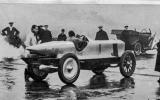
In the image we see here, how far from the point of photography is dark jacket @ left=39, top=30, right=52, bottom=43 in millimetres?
3064

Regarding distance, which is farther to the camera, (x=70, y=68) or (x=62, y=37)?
(x=62, y=37)

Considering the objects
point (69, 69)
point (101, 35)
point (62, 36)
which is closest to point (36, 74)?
point (69, 69)

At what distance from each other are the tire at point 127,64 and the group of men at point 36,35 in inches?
9.8

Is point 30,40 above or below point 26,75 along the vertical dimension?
above

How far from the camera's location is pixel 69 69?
2.98 meters

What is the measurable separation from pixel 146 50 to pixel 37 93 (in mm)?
1070

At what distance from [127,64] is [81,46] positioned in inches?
18.5

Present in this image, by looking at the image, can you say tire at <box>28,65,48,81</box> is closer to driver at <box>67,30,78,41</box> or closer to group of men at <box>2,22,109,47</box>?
group of men at <box>2,22,109,47</box>

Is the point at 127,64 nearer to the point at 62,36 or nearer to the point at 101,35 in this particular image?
the point at 101,35

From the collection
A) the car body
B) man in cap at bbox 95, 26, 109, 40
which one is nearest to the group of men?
man in cap at bbox 95, 26, 109, 40

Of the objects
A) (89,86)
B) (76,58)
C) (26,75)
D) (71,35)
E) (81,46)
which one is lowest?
(89,86)

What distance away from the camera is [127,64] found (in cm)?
315

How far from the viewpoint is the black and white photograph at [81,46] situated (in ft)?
9.89

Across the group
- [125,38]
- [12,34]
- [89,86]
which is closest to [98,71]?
[89,86]
